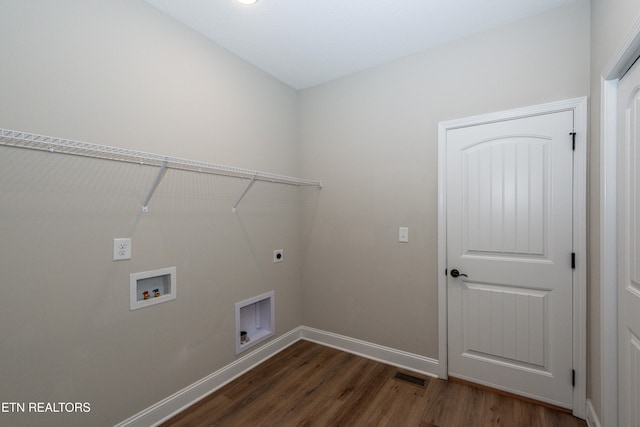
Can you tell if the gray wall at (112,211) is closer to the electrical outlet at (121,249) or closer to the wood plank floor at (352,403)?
the electrical outlet at (121,249)

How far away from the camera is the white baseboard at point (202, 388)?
5.83 ft

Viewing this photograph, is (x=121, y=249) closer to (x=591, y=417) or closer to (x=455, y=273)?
(x=455, y=273)

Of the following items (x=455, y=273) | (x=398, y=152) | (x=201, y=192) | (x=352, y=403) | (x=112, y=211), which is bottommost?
(x=352, y=403)

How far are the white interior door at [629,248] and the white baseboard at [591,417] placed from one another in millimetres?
239

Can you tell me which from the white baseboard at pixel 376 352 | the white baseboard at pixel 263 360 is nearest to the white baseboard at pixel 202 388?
the white baseboard at pixel 263 360

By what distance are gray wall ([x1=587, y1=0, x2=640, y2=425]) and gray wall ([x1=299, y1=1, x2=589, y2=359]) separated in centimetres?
14

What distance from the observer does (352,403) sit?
203 centimetres

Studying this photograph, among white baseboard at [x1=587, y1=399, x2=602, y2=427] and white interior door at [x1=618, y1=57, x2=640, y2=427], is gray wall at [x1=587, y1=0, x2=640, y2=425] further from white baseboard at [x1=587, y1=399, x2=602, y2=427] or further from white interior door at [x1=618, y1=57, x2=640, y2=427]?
white interior door at [x1=618, y1=57, x2=640, y2=427]

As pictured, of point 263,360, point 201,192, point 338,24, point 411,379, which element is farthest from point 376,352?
point 338,24

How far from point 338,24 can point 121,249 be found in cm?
209

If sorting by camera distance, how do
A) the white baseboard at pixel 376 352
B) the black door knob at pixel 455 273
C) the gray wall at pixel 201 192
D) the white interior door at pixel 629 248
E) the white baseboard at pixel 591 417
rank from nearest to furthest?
1. the white interior door at pixel 629 248
2. the gray wall at pixel 201 192
3. the white baseboard at pixel 591 417
4. the black door knob at pixel 455 273
5. the white baseboard at pixel 376 352

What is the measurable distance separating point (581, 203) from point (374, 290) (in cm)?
163

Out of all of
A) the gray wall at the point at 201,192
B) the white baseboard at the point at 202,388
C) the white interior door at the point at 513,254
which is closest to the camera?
the gray wall at the point at 201,192

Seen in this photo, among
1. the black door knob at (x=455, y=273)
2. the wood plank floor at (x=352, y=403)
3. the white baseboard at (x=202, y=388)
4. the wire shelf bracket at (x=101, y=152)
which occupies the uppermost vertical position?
the wire shelf bracket at (x=101, y=152)
